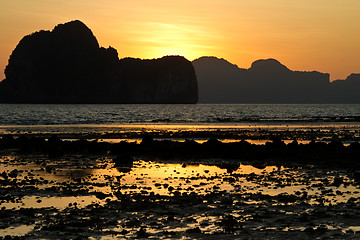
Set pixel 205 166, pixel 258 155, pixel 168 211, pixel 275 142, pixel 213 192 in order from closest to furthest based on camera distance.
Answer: pixel 168 211 < pixel 213 192 < pixel 205 166 < pixel 258 155 < pixel 275 142

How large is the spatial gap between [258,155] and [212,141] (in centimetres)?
632

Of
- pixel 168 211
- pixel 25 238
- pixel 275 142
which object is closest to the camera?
pixel 25 238

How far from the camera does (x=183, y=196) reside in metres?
19.4

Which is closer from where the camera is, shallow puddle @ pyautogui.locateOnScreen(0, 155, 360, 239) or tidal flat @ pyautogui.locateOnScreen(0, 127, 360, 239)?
tidal flat @ pyautogui.locateOnScreen(0, 127, 360, 239)

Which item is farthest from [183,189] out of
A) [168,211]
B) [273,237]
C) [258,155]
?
[258,155]

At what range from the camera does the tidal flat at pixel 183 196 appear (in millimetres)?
14414

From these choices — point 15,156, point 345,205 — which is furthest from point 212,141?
point 345,205

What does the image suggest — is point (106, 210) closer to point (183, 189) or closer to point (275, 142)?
point (183, 189)

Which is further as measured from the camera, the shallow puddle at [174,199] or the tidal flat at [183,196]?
the shallow puddle at [174,199]

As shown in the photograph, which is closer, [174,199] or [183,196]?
[174,199]

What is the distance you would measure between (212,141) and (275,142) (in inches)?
201

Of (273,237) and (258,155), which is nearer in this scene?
(273,237)

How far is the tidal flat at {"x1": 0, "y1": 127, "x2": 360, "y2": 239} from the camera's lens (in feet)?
Result: 47.3

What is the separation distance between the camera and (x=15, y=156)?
36031 mm
